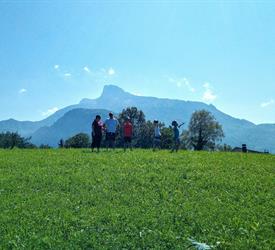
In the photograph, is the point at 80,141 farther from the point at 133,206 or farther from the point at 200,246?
the point at 200,246

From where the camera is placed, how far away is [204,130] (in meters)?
143

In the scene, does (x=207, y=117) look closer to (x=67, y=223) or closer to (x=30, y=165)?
(x=30, y=165)

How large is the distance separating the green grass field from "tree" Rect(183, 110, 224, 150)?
385ft

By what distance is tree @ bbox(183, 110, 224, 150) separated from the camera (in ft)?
466

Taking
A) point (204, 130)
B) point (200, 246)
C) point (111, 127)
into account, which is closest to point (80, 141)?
point (204, 130)

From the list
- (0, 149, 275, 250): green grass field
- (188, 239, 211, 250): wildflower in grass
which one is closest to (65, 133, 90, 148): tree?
(0, 149, 275, 250): green grass field

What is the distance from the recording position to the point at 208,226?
14547mm

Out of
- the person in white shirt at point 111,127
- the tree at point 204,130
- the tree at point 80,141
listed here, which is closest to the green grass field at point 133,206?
the person in white shirt at point 111,127

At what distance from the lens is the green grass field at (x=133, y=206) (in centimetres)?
1330

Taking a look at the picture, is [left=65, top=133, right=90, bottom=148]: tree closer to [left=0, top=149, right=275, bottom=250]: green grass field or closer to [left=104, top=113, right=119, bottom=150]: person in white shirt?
[left=104, top=113, right=119, bottom=150]: person in white shirt

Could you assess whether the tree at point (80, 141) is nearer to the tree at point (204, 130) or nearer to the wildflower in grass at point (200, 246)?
the tree at point (204, 130)

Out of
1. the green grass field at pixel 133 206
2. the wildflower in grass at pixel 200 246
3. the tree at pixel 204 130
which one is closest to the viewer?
the wildflower in grass at pixel 200 246

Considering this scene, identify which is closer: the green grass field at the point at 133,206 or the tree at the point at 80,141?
the green grass field at the point at 133,206

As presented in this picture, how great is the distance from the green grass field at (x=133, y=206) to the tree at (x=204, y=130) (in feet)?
385
